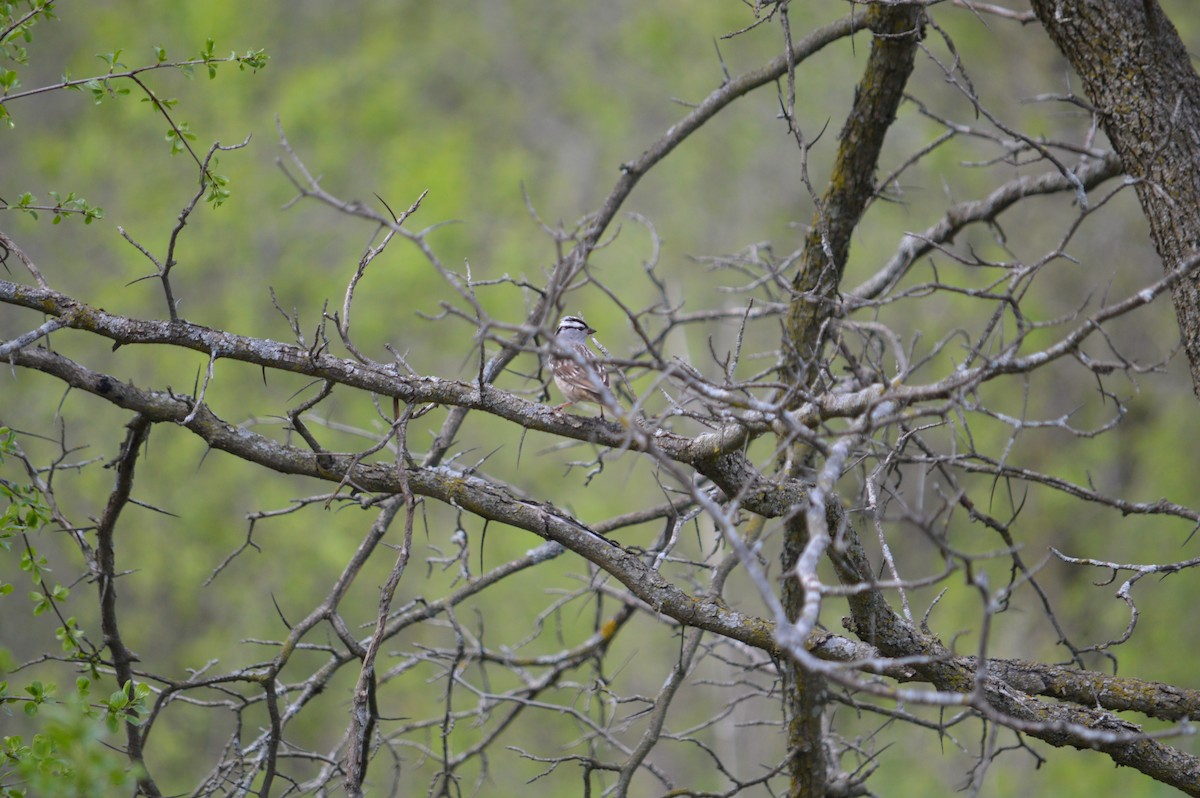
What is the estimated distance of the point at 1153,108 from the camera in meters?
3.75

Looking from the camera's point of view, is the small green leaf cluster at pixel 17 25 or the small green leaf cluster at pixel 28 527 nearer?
the small green leaf cluster at pixel 28 527

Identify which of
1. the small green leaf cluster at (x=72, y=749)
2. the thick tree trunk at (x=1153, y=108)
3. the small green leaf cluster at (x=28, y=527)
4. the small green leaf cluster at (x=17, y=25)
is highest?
the small green leaf cluster at (x=17, y=25)

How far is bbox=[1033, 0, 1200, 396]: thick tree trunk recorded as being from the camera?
3672 mm

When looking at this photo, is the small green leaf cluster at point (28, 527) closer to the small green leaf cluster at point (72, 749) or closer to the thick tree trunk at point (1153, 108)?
the small green leaf cluster at point (72, 749)

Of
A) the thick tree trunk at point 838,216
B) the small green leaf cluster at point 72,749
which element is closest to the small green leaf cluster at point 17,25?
the small green leaf cluster at point 72,749

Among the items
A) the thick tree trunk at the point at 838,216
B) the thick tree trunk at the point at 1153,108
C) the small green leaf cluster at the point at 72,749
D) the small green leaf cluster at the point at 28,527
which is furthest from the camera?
the thick tree trunk at the point at 838,216

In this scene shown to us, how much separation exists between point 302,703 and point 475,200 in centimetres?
1314

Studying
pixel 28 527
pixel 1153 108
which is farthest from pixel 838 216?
pixel 28 527

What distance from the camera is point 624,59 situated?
17016 mm

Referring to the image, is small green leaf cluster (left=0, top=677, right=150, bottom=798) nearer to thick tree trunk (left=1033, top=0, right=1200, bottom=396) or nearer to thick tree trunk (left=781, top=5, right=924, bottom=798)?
thick tree trunk (left=781, top=5, right=924, bottom=798)

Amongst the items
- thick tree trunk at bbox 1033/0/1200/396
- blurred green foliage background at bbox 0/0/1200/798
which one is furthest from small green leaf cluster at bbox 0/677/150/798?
blurred green foliage background at bbox 0/0/1200/798

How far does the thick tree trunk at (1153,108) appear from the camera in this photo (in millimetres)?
3672

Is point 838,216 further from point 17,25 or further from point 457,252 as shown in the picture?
point 457,252

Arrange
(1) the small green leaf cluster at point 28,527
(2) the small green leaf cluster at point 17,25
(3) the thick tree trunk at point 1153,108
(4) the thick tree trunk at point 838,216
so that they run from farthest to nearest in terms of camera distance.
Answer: (4) the thick tree trunk at point 838,216
(3) the thick tree trunk at point 1153,108
(2) the small green leaf cluster at point 17,25
(1) the small green leaf cluster at point 28,527
